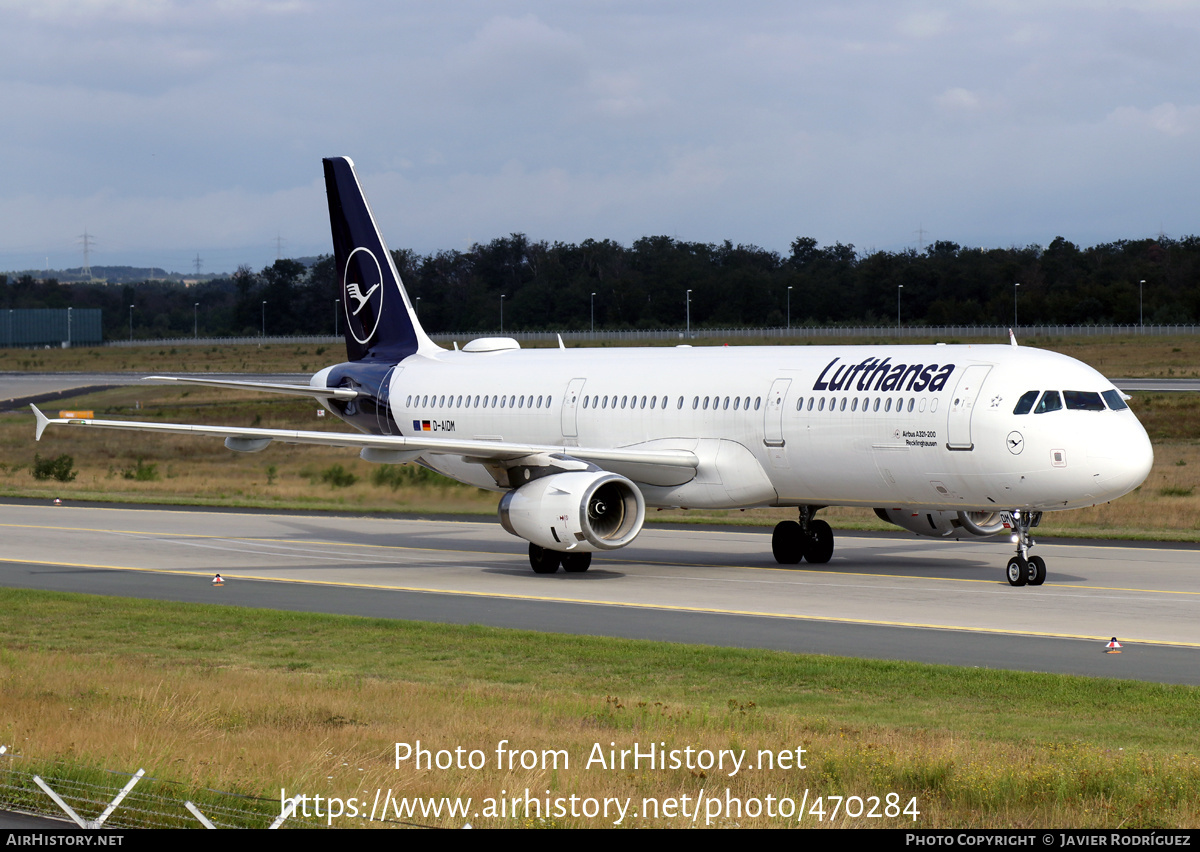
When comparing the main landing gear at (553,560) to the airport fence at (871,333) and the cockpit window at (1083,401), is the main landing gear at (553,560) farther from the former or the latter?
the airport fence at (871,333)

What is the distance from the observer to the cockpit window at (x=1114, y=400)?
25234 mm

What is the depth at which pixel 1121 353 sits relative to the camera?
108 m

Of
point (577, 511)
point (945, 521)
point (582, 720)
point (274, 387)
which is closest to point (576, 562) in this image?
point (577, 511)

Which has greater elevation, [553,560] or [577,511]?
[577,511]

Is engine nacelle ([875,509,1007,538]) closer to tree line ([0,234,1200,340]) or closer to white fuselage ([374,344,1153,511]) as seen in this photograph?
white fuselage ([374,344,1153,511])

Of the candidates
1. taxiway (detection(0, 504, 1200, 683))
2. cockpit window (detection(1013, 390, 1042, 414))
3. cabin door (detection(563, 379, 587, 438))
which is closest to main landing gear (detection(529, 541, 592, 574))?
taxiway (detection(0, 504, 1200, 683))

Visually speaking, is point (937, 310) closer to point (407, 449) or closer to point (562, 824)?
point (407, 449)

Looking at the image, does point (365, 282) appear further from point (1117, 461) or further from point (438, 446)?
point (1117, 461)

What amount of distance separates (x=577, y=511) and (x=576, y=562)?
2832 millimetres

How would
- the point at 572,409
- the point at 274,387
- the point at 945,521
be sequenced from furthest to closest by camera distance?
1. the point at 274,387
2. the point at 572,409
3. the point at 945,521

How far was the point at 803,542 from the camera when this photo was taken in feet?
101

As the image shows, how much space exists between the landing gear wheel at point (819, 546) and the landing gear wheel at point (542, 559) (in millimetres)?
5347

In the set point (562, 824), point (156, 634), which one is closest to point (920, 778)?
point (562, 824)

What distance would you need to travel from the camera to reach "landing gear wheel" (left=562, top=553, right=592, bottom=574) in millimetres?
29484
